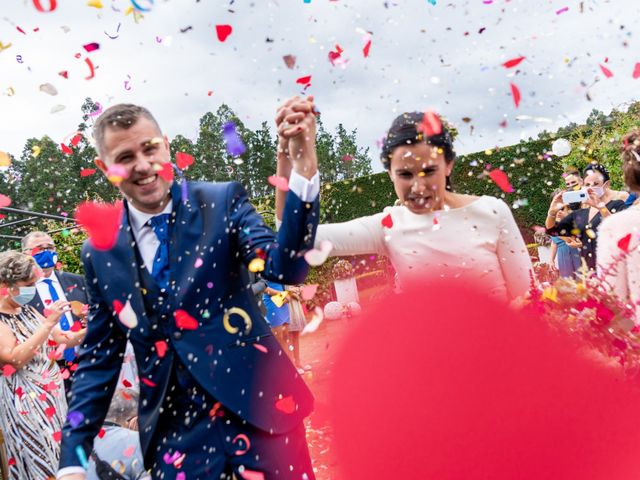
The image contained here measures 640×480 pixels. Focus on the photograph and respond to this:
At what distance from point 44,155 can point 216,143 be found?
26188 millimetres

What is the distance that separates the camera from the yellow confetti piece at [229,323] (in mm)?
2128

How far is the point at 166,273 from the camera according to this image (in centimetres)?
216

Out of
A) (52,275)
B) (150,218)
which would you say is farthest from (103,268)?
(52,275)

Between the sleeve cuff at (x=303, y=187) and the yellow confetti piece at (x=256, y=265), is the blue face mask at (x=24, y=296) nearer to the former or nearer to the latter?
the yellow confetti piece at (x=256, y=265)

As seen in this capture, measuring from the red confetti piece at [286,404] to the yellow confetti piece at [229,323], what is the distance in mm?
270

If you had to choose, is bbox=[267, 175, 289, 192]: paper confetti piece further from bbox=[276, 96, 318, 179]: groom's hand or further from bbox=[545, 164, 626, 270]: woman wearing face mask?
bbox=[545, 164, 626, 270]: woman wearing face mask

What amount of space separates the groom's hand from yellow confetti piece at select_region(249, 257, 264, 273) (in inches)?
13.0

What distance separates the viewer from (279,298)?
820 centimetres

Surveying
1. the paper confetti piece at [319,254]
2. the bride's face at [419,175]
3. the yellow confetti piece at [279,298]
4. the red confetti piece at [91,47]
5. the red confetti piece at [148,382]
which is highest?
the red confetti piece at [91,47]

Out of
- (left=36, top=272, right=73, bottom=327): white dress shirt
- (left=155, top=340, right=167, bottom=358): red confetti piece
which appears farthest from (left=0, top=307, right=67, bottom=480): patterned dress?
(left=155, top=340, right=167, bottom=358): red confetti piece

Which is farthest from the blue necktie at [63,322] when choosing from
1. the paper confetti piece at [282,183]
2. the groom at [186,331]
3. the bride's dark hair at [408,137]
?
the paper confetti piece at [282,183]

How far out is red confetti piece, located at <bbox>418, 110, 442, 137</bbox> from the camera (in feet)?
8.62

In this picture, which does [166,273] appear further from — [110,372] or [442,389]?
[442,389]

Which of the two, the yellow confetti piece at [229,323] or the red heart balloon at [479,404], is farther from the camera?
the yellow confetti piece at [229,323]
